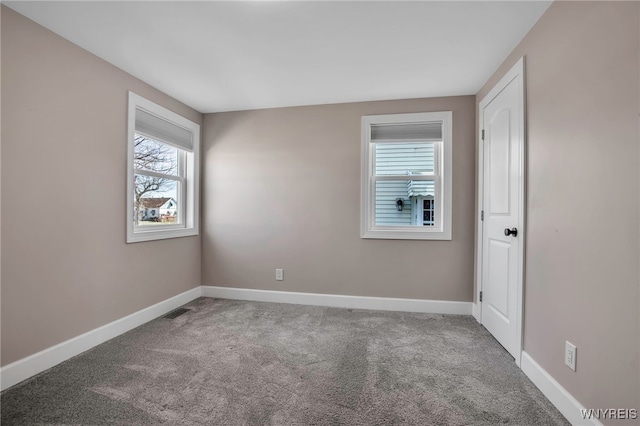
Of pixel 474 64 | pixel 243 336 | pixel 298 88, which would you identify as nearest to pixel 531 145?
pixel 474 64

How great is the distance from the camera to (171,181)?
10.4 ft

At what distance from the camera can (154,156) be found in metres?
2.88

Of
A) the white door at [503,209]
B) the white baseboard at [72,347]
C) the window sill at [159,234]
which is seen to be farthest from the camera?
the window sill at [159,234]

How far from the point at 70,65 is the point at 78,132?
1.61ft

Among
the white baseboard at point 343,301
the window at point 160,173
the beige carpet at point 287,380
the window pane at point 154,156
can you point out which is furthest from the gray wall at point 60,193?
the white baseboard at point 343,301

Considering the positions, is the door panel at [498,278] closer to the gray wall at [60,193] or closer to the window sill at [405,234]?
the window sill at [405,234]

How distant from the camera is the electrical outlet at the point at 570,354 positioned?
1.42 m

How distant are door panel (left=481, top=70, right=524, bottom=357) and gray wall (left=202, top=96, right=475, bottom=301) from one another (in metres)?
0.37

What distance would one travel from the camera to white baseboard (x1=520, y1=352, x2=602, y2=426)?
1.38 metres

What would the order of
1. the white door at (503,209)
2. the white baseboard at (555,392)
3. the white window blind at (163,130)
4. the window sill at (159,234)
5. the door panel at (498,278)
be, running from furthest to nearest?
the white window blind at (163,130) < the window sill at (159,234) < the door panel at (498,278) < the white door at (503,209) < the white baseboard at (555,392)

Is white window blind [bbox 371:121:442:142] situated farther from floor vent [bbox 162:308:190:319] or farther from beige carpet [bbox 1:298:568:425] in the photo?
floor vent [bbox 162:308:190:319]

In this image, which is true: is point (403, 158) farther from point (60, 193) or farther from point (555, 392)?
point (60, 193)

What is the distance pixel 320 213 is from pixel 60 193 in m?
2.29

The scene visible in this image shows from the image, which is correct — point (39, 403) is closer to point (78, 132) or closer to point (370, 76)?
point (78, 132)
